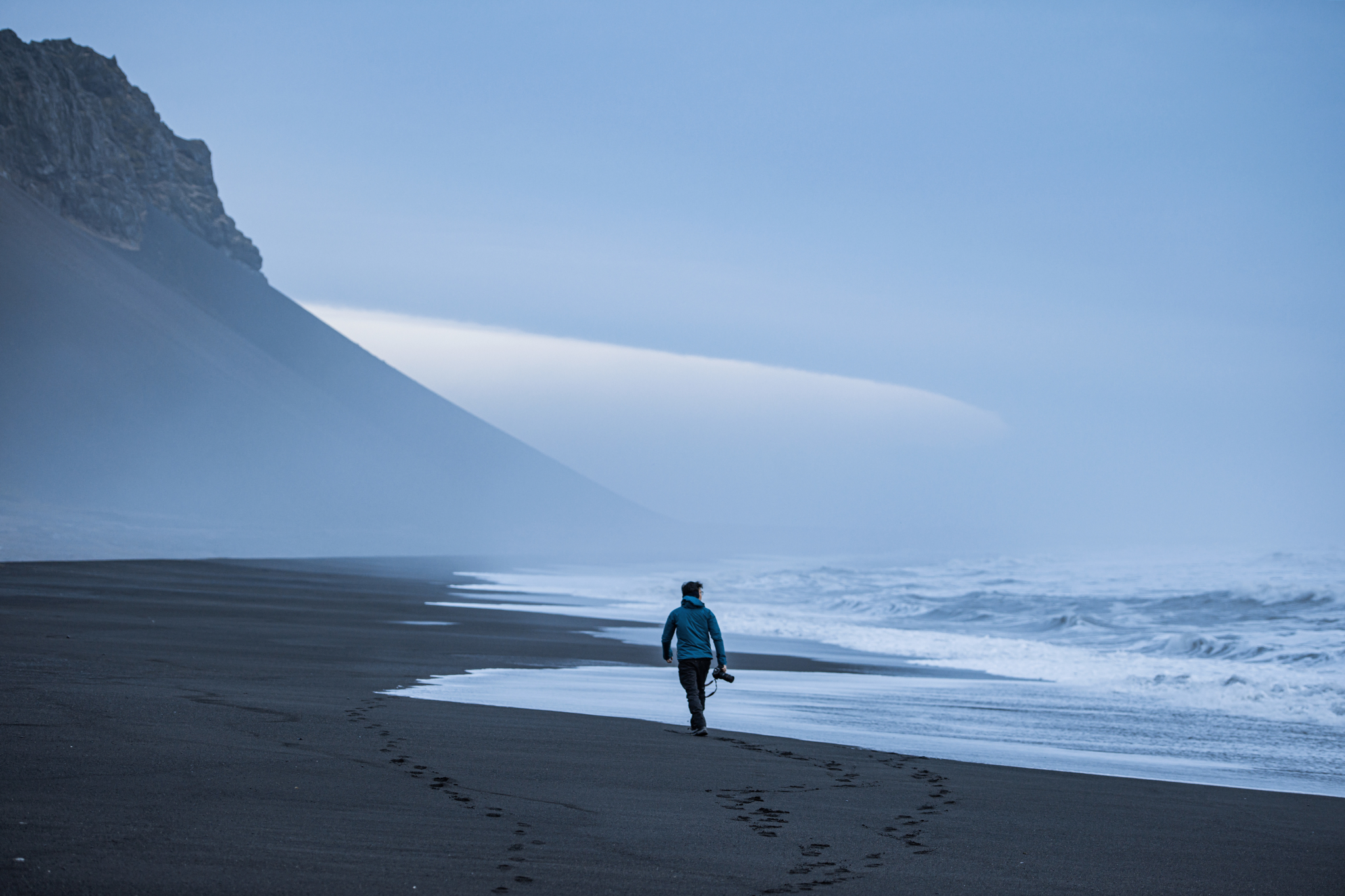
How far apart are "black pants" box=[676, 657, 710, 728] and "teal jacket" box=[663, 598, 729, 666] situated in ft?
0.18

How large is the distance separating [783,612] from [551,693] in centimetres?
1972

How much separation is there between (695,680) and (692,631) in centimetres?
49

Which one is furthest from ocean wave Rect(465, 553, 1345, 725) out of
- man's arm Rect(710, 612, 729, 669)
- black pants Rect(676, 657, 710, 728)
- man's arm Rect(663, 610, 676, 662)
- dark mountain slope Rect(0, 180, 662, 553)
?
dark mountain slope Rect(0, 180, 662, 553)

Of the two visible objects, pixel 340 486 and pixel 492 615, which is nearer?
pixel 492 615

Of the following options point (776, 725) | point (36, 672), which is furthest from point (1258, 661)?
point (36, 672)

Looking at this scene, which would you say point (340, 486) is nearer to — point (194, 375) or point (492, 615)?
point (194, 375)

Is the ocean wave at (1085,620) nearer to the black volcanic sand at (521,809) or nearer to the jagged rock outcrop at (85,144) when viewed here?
the black volcanic sand at (521,809)

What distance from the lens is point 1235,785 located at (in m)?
9.29

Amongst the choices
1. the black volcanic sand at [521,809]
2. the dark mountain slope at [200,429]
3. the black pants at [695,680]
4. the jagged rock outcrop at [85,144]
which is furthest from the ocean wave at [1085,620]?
the jagged rock outcrop at [85,144]

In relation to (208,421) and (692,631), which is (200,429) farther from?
(692,631)

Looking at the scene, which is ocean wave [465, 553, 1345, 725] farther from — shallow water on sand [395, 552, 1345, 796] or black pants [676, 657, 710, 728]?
black pants [676, 657, 710, 728]

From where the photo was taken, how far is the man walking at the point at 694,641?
10.9m

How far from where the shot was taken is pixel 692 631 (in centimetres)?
1126

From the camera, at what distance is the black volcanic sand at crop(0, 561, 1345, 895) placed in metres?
5.45
